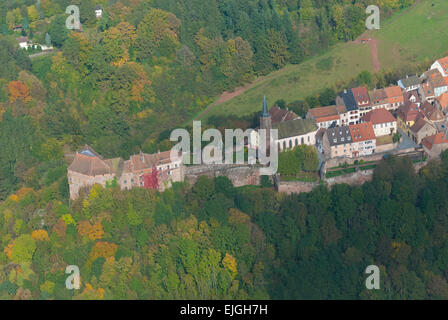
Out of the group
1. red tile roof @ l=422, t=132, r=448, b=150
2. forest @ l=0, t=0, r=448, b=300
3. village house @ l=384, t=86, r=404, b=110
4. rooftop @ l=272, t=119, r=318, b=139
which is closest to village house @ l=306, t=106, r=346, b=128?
rooftop @ l=272, t=119, r=318, b=139

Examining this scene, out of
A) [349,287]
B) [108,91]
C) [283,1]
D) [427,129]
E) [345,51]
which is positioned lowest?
[349,287]

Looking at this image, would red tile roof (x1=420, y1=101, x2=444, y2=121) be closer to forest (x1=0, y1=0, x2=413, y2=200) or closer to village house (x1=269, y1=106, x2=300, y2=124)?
forest (x1=0, y1=0, x2=413, y2=200)

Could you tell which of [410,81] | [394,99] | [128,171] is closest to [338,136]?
[394,99]

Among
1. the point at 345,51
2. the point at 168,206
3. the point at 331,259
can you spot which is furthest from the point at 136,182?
the point at 345,51

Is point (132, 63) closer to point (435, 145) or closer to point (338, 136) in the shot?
point (338, 136)

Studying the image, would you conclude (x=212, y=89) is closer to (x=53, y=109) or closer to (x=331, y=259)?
(x=53, y=109)

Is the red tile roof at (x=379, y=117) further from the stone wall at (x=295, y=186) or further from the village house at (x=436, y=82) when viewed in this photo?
the stone wall at (x=295, y=186)

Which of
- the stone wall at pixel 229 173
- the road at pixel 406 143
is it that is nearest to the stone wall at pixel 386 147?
the road at pixel 406 143
